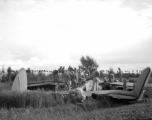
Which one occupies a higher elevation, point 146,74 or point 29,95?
point 146,74

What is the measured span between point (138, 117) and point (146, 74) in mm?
5624

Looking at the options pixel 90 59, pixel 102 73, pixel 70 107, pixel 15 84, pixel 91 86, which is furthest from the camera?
pixel 90 59

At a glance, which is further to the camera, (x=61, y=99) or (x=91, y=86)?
(x=91, y=86)

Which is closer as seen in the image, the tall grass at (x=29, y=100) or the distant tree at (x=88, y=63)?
the tall grass at (x=29, y=100)

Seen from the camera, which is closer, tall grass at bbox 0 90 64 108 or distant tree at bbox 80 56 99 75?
tall grass at bbox 0 90 64 108

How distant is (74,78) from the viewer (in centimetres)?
1744

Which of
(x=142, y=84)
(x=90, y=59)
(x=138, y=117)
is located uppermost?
(x=90, y=59)

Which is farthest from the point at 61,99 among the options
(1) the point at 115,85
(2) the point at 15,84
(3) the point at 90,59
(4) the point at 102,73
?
(3) the point at 90,59

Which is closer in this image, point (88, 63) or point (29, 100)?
point (29, 100)

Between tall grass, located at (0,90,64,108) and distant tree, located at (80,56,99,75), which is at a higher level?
distant tree, located at (80,56,99,75)

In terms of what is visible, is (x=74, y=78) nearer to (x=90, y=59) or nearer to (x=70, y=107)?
(x=70, y=107)

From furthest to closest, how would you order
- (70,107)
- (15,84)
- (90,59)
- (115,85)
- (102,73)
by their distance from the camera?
(90,59)
(102,73)
(115,85)
(15,84)
(70,107)

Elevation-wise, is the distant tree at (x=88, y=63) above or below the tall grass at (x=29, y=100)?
above

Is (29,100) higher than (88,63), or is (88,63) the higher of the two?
(88,63)
